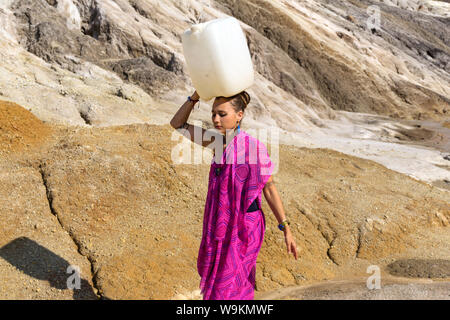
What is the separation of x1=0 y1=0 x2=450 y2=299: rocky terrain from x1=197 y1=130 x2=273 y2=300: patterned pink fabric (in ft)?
4.76

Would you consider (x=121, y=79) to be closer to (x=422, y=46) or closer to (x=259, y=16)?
(x=259, y=16)

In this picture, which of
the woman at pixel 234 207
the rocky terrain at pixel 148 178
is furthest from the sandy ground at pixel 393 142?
the woman at pixel 234 207

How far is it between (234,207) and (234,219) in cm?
7

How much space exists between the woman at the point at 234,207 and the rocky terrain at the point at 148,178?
146cm

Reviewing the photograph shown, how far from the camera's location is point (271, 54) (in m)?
18.2

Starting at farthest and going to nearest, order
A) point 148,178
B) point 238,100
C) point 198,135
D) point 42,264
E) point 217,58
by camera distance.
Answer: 1. point 148,178
2. point 42,264
3. point 198,135
4. point 238,100
5. point 217,58

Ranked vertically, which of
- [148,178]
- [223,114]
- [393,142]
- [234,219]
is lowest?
[393,142]

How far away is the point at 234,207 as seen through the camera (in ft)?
8.38

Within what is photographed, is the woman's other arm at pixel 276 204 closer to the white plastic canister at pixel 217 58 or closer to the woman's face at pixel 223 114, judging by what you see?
the woman's face at pixel 223 114

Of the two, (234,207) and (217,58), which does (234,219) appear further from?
(217,58)

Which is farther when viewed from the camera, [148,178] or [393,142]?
[393,142]

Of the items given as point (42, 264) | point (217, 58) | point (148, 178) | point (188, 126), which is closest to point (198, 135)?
point (188, 126)

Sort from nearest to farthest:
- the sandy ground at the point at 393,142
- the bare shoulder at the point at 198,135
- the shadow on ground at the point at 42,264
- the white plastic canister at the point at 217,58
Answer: the white plastic canister at the point at 217,58 < the bare shoulder at the point at 198,135 < the shadow on ground at the point at 42,264 < the sandy ground at the point at 393,142

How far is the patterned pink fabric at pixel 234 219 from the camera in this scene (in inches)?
100.0
